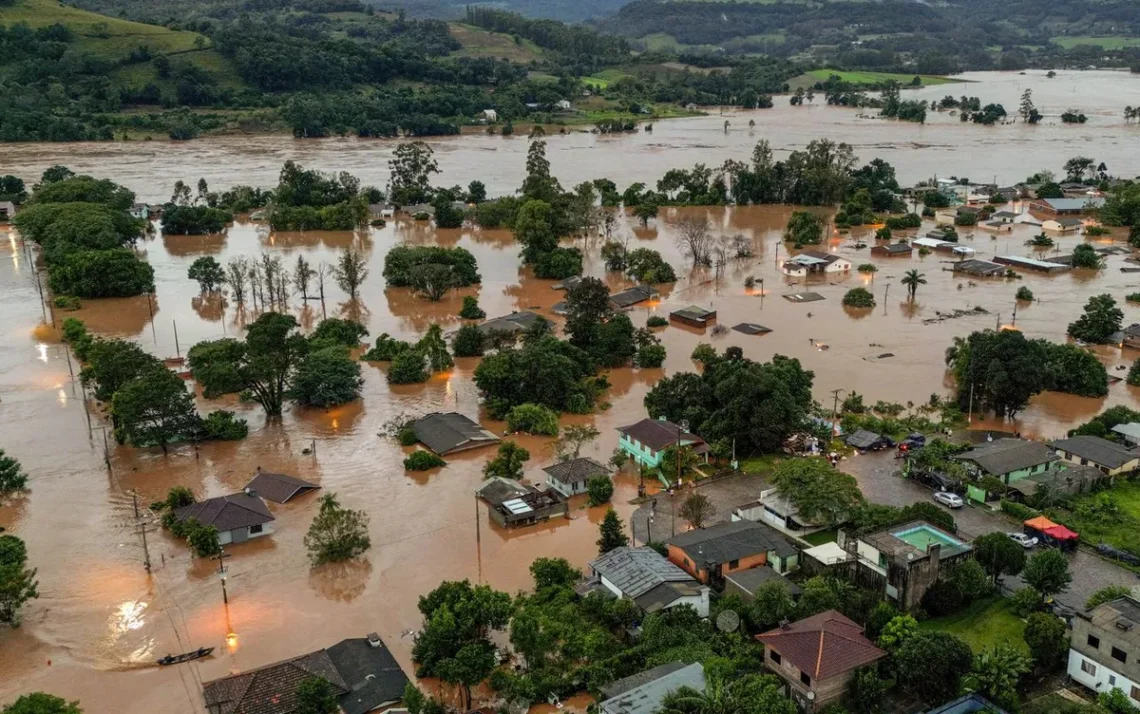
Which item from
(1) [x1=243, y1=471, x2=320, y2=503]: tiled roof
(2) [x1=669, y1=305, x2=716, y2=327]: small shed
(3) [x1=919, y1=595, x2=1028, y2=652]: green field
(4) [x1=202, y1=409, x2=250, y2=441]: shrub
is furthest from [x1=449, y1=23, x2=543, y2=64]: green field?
(3) [x1=919, y1=595, x2=1028, y2=652]: green field

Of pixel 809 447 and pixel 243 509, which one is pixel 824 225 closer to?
pixel 809 447

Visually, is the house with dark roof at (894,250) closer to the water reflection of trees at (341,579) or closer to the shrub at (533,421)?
the shrub at (533,421)

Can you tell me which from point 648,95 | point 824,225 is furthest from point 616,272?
point 648,95

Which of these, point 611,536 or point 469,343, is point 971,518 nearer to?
point 611,536

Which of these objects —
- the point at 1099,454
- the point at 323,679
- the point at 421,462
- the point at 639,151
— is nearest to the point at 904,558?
the point at 1099,454

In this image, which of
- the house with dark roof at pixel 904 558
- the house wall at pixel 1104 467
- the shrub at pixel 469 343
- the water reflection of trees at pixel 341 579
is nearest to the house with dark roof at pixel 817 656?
the house with dark roof at pixel 904 558

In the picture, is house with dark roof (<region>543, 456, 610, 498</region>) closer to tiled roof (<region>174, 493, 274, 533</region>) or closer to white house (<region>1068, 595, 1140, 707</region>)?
tiled roof (<region>174, 493, 274, 533</region>)
